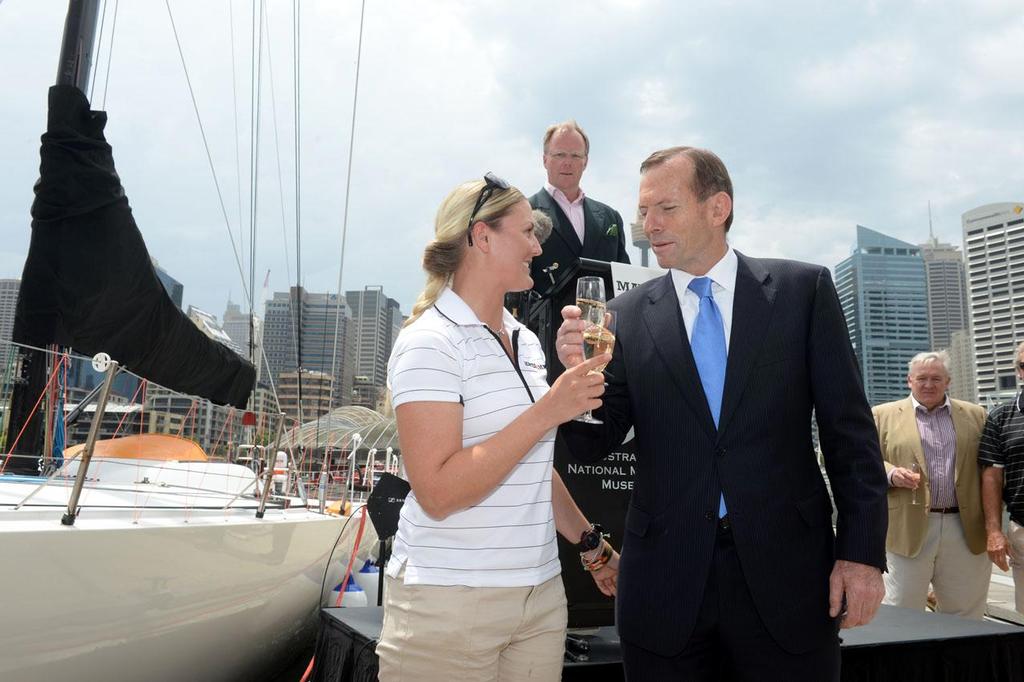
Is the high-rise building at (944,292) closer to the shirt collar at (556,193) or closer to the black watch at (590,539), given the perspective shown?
the shirt collar at (556,193)

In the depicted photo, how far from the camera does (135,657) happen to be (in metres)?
2.60

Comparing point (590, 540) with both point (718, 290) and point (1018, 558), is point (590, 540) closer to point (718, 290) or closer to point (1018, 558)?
point (718, 290)

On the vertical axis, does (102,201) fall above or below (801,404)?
above

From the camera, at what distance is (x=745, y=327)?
5.37 ft

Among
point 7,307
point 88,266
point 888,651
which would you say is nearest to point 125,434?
point 88,266

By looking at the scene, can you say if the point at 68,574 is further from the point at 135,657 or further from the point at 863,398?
the point at 863,398

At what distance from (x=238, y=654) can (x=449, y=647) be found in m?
2.66

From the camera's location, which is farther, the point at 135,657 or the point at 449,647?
the point at 135,657

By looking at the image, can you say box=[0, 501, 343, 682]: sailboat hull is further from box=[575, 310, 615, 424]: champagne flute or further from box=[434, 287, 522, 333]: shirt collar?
box=[575, 310, 615, 424]: champagne flute

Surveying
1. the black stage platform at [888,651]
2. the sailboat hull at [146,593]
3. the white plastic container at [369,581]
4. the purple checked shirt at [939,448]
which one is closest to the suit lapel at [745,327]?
the black stage platform at [888,651]

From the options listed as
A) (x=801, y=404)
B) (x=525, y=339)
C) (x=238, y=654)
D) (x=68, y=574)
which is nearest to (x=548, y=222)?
(x=525, y=339)

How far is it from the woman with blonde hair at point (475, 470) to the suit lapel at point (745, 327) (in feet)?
1.32

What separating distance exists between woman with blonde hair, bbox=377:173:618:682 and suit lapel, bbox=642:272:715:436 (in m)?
0.34

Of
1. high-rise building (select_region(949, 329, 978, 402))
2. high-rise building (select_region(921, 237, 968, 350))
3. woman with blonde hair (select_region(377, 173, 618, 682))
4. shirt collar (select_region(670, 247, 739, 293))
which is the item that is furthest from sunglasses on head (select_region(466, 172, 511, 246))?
high-rise building (select_region(921, 237, 968, 350))
